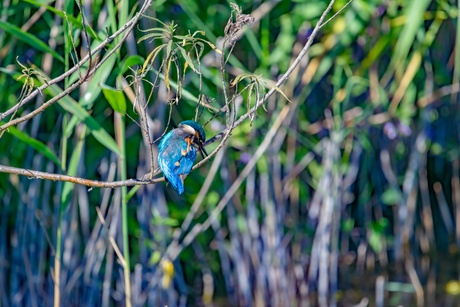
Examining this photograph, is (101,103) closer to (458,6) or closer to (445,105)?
(458,6)

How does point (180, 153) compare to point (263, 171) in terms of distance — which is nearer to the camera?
point (180, 153)

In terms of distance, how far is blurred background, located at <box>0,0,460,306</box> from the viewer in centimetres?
344

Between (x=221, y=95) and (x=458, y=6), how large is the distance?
1186mm

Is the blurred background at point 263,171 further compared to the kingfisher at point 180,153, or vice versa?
the blurred background at point 263,171

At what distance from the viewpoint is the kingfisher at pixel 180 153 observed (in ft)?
6.75

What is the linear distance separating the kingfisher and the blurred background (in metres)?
0.93

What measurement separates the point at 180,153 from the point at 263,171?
1768mm

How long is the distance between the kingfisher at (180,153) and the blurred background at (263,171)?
0.93 m

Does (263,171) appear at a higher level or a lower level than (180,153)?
higher

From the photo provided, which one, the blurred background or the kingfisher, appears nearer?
the kingfisher

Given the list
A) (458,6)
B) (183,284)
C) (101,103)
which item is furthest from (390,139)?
(101,103)

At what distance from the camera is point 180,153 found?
206cm

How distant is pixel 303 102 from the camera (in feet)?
13.6

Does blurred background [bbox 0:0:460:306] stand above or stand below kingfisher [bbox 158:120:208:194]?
above
